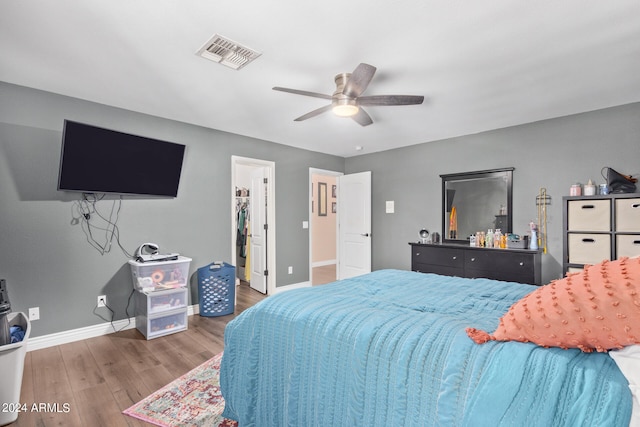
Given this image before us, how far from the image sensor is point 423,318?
54.6 inches

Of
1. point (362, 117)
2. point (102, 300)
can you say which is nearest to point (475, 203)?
point (362, 117)

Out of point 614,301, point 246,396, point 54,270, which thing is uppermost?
point 614,301

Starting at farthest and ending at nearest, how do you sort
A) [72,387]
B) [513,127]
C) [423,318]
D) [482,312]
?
[513,127], [72,387], [482,312], [423,318]

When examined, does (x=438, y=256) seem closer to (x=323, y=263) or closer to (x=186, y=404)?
(x=186, y=404)

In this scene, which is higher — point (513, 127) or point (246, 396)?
point (513, 127)

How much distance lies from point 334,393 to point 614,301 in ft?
3.39

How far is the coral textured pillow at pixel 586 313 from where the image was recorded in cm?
85

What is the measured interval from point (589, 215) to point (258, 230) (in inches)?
167

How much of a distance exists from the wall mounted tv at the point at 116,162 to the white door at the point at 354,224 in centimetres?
306

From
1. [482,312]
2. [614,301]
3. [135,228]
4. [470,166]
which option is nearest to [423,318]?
[482,312]

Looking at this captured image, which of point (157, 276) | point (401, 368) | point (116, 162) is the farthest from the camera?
point (157, 276)

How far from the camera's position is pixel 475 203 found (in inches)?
173

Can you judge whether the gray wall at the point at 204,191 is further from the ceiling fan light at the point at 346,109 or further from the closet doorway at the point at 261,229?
the ceiling fan light at the point at 346,109

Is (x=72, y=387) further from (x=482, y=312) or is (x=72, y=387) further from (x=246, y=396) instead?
(x=482, y=312)
